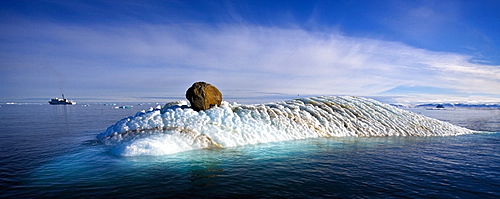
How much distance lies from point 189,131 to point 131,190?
830 cm

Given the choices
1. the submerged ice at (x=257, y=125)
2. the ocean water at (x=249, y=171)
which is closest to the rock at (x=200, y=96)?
the submerged ice at (x=257, y=125)

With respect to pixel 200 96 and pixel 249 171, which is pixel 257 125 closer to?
pixel 200 96

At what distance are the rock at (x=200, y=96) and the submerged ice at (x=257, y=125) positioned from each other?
930 mm

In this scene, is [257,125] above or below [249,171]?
above

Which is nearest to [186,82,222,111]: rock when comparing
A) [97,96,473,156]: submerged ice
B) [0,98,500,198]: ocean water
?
[97,96,473,156]: submerged ice

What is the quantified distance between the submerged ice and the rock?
0.93m

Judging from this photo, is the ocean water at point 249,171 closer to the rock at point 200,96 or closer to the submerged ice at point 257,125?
the submerged ice at point 257,125

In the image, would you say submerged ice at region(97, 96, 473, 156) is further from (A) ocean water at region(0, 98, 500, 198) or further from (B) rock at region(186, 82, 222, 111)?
(B) rock at region(186, 82, 222, 111)

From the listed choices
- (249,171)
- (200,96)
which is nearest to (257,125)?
(200,96)

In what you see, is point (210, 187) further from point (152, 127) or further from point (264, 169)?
point (152, 127)

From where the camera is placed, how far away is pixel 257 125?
69.5ft

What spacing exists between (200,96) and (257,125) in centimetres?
531

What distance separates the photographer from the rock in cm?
2112

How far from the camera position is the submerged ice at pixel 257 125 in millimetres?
17250
